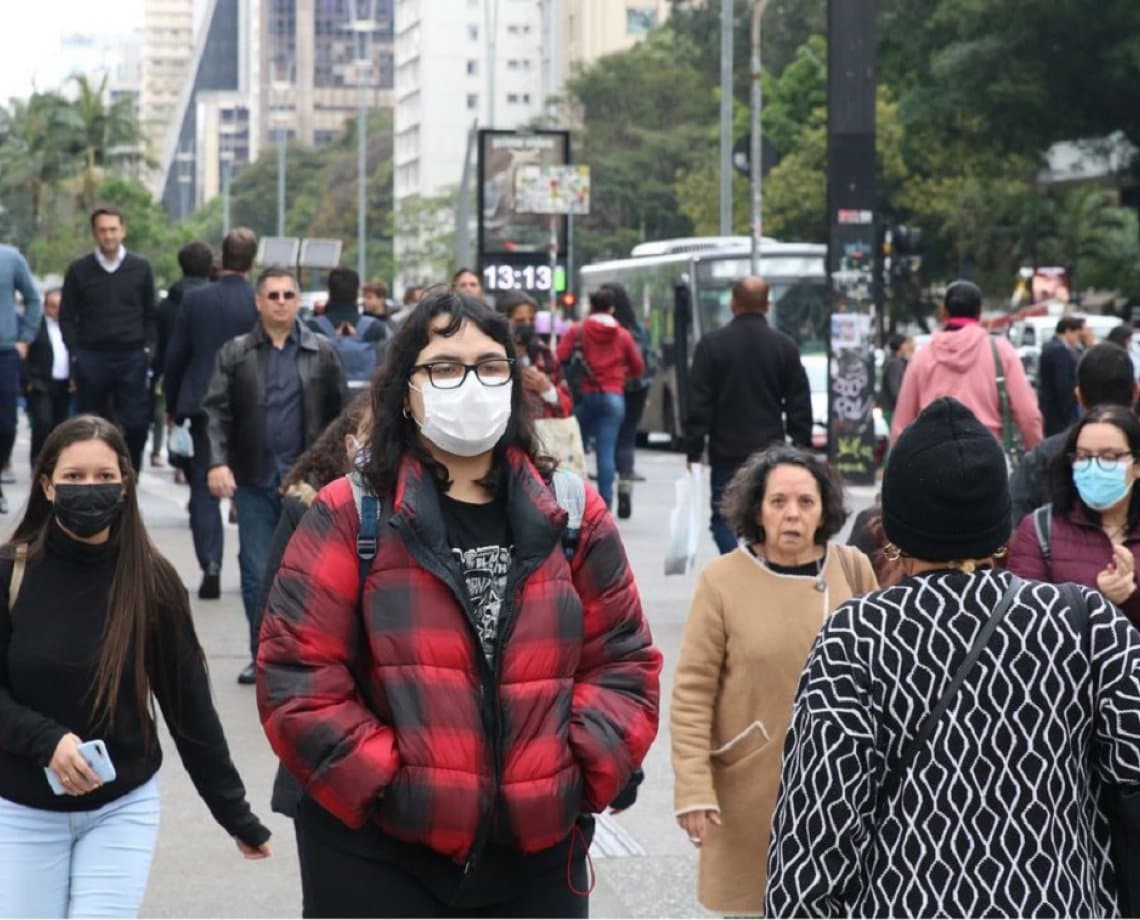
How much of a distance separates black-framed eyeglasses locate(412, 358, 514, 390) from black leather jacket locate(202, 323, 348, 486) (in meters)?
5.48

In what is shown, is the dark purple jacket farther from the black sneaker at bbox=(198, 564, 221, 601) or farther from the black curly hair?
the black sneaker at bbox=(198, 564, 221, 601)

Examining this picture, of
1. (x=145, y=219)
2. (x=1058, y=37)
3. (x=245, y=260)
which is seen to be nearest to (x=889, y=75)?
(x=1058, y=37)

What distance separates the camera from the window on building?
126562 mm

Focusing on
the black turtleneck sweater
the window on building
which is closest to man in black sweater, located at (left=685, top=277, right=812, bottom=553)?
the black turtleneck sweater

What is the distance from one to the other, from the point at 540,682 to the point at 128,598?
1247 mm

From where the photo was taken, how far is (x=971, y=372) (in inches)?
454

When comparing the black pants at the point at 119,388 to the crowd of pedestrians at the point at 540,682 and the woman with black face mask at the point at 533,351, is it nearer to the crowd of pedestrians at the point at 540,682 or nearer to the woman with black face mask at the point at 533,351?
the woman with black face mask at the point at 533,351

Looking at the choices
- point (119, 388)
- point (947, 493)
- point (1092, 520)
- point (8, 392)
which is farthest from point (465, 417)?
point (8, 392)

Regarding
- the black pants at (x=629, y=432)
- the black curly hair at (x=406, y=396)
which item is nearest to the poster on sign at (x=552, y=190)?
the black pants at (x=629, y=432)

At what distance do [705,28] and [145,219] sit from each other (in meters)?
25.1

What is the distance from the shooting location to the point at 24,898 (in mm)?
4562

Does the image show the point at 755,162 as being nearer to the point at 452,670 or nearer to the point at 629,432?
the point at 629,432

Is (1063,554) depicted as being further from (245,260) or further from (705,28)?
(705,28)

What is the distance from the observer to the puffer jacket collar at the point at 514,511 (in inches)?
151
